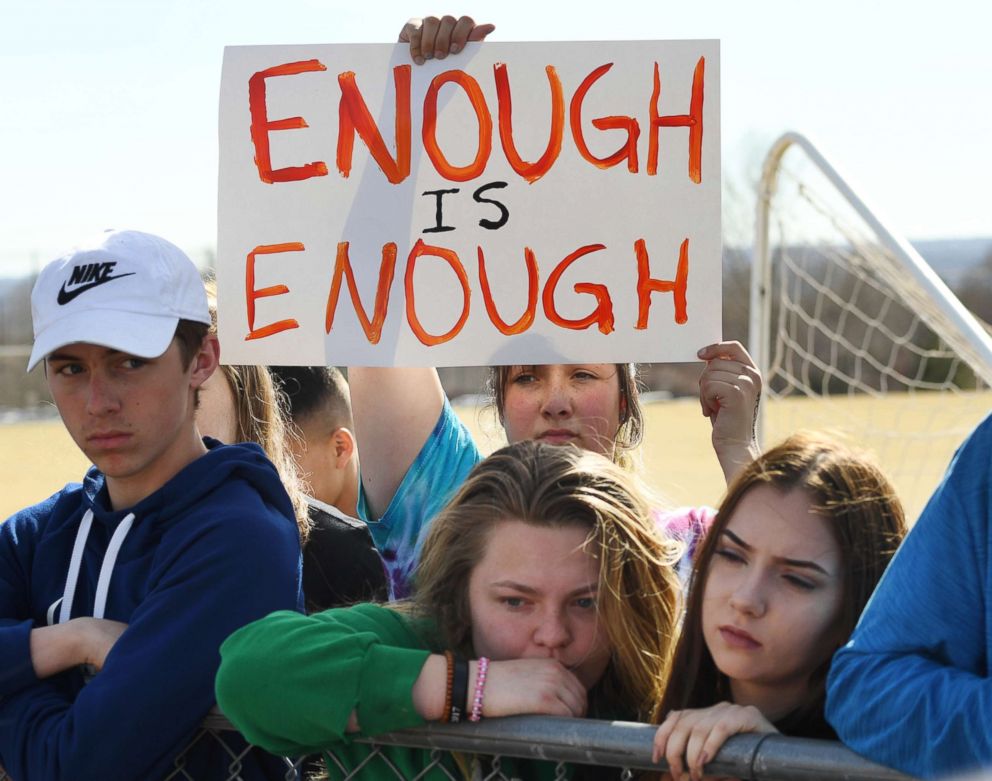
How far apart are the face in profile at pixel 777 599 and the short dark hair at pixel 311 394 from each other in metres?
1.91

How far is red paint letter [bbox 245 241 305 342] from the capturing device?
9.36 ft

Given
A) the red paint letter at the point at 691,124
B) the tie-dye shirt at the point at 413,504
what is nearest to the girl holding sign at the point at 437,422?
the tie-dye shirt at the point at 413,504

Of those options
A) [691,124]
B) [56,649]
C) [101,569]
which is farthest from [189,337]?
[691,124]

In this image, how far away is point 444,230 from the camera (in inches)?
112

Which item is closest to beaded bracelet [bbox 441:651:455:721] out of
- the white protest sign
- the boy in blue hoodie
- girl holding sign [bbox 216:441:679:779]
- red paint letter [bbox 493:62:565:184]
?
girl holding sign [bbox 216:441:679:779]

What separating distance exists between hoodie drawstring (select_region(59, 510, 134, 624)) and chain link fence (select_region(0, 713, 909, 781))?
0.90ft

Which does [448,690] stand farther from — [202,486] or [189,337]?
[189,337]

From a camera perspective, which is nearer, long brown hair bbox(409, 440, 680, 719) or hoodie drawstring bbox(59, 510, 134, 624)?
long brown hair bbox(409, 440, 680, 719)

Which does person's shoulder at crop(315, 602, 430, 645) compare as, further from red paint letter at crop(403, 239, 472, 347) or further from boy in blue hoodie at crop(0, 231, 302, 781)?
red paint letter at crop(403, 239, 472, 347)

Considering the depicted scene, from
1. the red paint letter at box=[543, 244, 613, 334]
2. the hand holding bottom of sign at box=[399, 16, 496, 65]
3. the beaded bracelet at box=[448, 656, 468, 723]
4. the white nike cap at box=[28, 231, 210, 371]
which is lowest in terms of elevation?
the beaded bracelet at box=[448, 656, 468, 723]

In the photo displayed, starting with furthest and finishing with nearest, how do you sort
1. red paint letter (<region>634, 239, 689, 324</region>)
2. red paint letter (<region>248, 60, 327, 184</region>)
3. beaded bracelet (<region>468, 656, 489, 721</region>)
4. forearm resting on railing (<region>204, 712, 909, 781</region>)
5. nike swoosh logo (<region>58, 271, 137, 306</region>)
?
red paint letter (<region>248, 60, 327, 184</region>) < red paint letter (<region>634, 239, 689, 324</region>) < nike swoosh logo (<region>58, 271, 137, 306</region>) < beaded bracelet (<region>468, 656, 489, 721</region>) < forearm resting on railing (<region>204, 712, 909, 781</region>)

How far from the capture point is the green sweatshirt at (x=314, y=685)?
182 cm

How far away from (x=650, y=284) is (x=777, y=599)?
1.10m

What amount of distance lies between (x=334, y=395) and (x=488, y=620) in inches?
67.6
